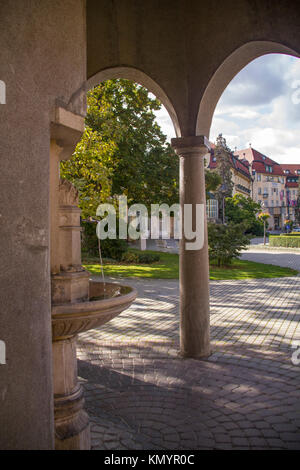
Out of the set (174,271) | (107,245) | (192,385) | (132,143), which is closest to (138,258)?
(107,245)

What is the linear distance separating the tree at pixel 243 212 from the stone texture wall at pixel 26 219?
5232cm

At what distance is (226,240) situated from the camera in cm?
1941

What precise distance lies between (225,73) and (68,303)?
4.55 m

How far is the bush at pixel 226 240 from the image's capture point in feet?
63.7

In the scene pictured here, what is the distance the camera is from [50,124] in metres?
2.89

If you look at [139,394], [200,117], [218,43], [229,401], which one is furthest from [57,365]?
[218,43]

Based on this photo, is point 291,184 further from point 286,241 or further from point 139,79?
point 139,79

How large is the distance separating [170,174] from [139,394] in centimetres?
1909

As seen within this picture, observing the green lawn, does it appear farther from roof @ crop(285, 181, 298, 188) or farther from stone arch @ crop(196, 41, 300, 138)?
roof @ crop(285, 181, 298, 188)

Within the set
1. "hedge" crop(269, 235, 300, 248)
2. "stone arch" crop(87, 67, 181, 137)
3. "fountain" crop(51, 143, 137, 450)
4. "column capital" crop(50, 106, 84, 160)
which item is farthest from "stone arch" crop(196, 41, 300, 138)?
"hedge" crop(269, 235, 300, 248)

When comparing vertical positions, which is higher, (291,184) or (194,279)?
(291,184)

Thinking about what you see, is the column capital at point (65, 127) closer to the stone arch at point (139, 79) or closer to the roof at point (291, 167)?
the stone arch at point (139, 79)

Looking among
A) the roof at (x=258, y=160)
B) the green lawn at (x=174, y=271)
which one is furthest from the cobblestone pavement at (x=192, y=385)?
the roof at (x=258, y=160)

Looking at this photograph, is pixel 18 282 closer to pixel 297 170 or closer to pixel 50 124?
pixel 50 124
